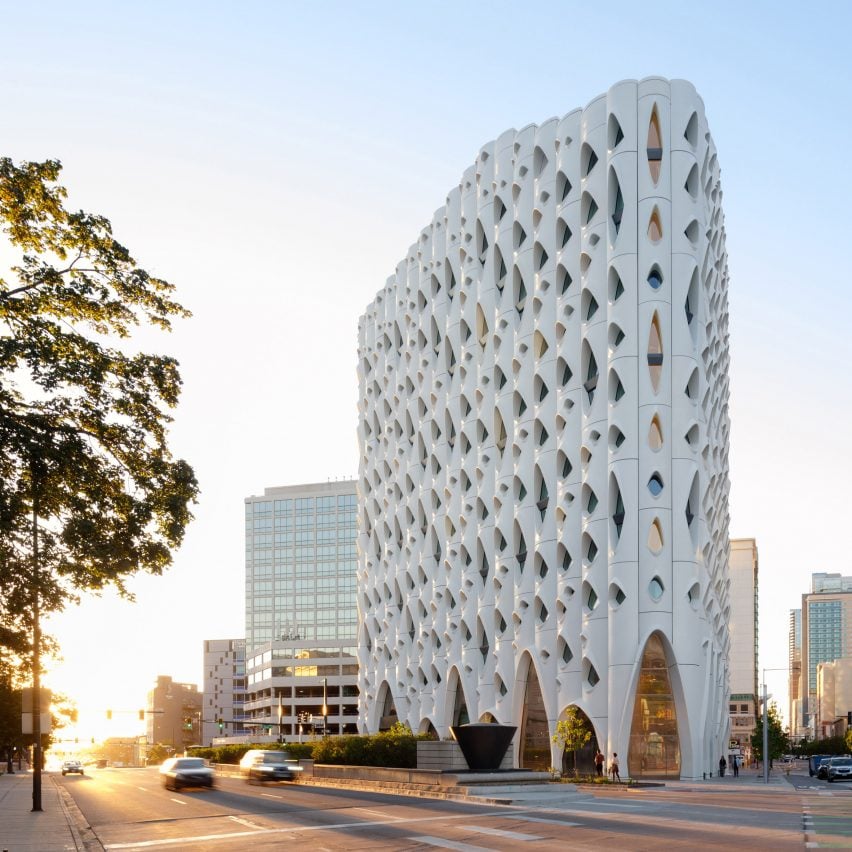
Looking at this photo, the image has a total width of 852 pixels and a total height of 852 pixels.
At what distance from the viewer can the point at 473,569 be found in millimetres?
76375

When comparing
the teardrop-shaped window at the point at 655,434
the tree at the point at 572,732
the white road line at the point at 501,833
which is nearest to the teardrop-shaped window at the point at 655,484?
the teardrop-shaped window at the point at 655,434

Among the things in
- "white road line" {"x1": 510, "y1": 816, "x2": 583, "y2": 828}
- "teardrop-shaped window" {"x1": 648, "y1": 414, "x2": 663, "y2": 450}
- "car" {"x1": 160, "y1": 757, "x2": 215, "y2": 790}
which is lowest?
"car" {"x1": 160, "y1": 757, "x2": 215, "y2": 790}

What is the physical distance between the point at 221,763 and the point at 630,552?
3011cm

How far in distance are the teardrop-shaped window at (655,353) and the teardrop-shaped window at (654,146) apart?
8.47m

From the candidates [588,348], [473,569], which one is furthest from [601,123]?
[473,569]

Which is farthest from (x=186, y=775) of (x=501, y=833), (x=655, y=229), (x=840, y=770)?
(x=655, y=229)

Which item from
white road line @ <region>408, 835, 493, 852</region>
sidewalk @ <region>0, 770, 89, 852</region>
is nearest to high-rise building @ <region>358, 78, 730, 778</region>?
sidewalk @ <region>0, 770, 89, 852</region>

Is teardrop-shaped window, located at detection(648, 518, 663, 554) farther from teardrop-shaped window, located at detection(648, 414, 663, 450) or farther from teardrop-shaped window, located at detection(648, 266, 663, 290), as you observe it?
teardrop-shaped window, located at detection(648, 266, 663, 290)

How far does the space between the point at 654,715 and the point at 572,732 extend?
5.14 metres

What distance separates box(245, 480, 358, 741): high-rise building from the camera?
16062 centimetres

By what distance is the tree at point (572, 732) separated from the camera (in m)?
58.6

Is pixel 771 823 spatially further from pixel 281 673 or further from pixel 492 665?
pixel 281 673

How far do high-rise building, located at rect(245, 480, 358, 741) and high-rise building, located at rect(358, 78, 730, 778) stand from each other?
7615cm

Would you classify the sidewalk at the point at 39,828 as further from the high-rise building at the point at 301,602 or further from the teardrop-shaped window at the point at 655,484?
the high-rise building at the point at 301,602
